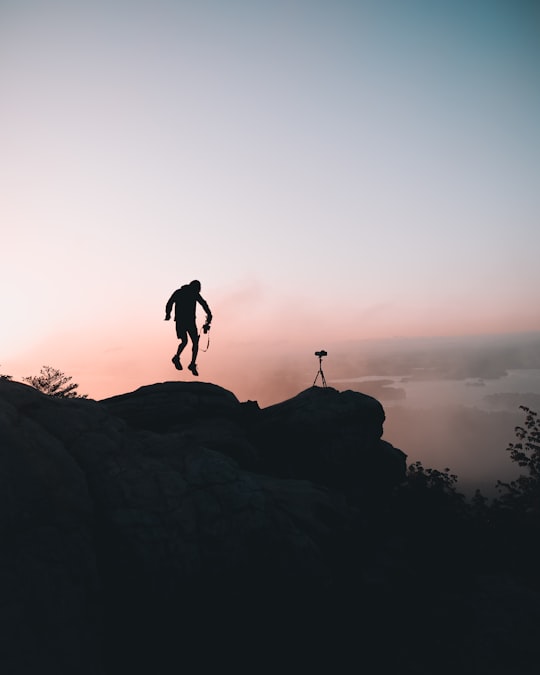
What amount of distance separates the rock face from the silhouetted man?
606 centimetres

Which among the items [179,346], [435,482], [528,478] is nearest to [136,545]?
[179,346]

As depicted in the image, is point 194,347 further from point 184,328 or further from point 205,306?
point 205,306

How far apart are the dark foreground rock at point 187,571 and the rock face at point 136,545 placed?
0.03m

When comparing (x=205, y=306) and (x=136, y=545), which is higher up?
(x=205, y=306)

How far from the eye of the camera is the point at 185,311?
17156 millimetres

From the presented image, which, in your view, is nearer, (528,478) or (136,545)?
(136,545)

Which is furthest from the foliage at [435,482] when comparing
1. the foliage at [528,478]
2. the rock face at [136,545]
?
the rock face at [136,545]

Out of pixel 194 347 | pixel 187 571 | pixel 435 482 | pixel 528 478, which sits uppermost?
pixel 194 347

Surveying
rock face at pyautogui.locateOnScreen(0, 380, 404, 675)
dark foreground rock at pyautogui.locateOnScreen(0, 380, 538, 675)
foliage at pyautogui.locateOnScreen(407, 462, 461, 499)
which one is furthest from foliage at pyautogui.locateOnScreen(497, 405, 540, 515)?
rock face at pyautogui.locateOnScreen(0, 380, 404, 675)

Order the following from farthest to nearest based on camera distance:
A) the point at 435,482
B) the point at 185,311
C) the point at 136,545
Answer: the point at 435,482 → the point at 185,311 → the point at 136,545

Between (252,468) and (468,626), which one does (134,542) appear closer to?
(252,468)

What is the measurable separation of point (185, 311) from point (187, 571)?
10.8m

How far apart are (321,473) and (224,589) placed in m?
9.75

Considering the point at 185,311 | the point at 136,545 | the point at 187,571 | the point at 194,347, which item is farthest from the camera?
the point at 194,347
